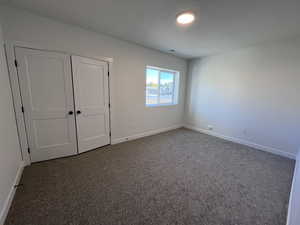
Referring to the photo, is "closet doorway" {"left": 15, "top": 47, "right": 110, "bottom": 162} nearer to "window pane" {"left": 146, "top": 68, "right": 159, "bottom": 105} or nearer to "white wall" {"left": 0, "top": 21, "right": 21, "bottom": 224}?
"white wall" {"left": 0, "top": 21, "right": 21, "bottom": 224}

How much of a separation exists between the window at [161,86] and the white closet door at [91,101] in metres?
1.41

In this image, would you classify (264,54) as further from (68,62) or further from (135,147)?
(68,62)

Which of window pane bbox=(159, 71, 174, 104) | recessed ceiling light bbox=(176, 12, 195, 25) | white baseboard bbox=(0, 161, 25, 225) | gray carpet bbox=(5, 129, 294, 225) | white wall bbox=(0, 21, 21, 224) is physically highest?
recessed ceiling light bbox=(176, 12, 195, 25)

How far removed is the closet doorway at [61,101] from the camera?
2.16 meters

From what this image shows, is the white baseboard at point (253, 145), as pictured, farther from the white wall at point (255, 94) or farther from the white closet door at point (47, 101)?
the white closet door at point (47, 101)

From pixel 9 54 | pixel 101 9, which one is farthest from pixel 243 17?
pixel 9 54

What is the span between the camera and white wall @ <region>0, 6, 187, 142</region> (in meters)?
2.03

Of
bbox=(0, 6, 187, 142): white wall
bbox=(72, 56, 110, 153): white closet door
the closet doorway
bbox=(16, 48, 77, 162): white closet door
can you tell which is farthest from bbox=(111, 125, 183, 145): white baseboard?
bbox=(16, 48, 77, 162): white closet door

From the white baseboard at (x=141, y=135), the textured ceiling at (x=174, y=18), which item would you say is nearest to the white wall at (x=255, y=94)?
the textured ceiling at (x=174, y=18)

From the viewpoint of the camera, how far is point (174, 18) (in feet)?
6.78

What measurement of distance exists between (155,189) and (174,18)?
269 centimetres

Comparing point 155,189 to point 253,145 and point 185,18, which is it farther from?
point 253,145

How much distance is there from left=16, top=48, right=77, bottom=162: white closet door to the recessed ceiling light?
7.01 ft

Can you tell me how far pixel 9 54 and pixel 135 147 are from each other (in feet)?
9.20
